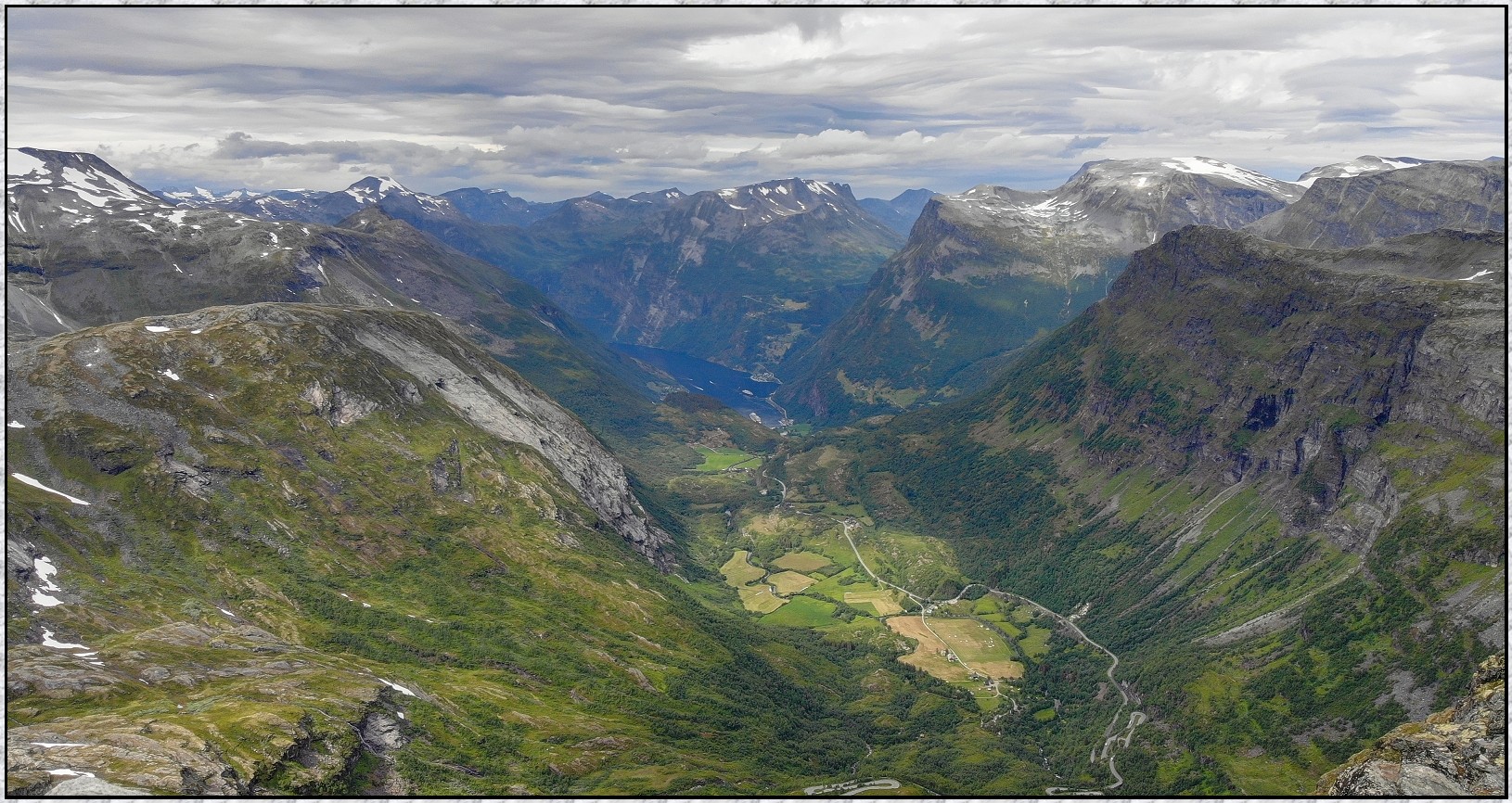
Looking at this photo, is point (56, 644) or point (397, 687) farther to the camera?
point (397, 687)

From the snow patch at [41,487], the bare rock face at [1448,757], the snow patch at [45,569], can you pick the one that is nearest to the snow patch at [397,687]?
the snow patch at [45,569]

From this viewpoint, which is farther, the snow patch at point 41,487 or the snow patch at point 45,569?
the snow patch at point 41,487

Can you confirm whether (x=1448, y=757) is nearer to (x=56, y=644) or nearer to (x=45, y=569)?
(x=56, y=644)

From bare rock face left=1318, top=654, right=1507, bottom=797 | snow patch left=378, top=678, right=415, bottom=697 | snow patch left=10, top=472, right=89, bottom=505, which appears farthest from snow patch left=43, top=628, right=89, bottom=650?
bare rock face left=1318, top=654, right=1507, bottom=797

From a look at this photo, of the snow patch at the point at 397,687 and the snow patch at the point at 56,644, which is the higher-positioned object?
the snow patch at the point at 56,644

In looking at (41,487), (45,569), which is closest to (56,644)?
(45,569)

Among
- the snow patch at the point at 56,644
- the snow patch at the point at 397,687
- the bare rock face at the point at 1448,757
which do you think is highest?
the bare rock face at the point at 1448,757

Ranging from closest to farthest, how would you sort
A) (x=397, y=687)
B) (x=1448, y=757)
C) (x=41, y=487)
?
(x=1448, y=757) → (x=397, y=687) → (x=41, y=487)

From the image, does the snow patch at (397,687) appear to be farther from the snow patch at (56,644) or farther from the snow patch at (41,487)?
the snow patch at (41,487)
